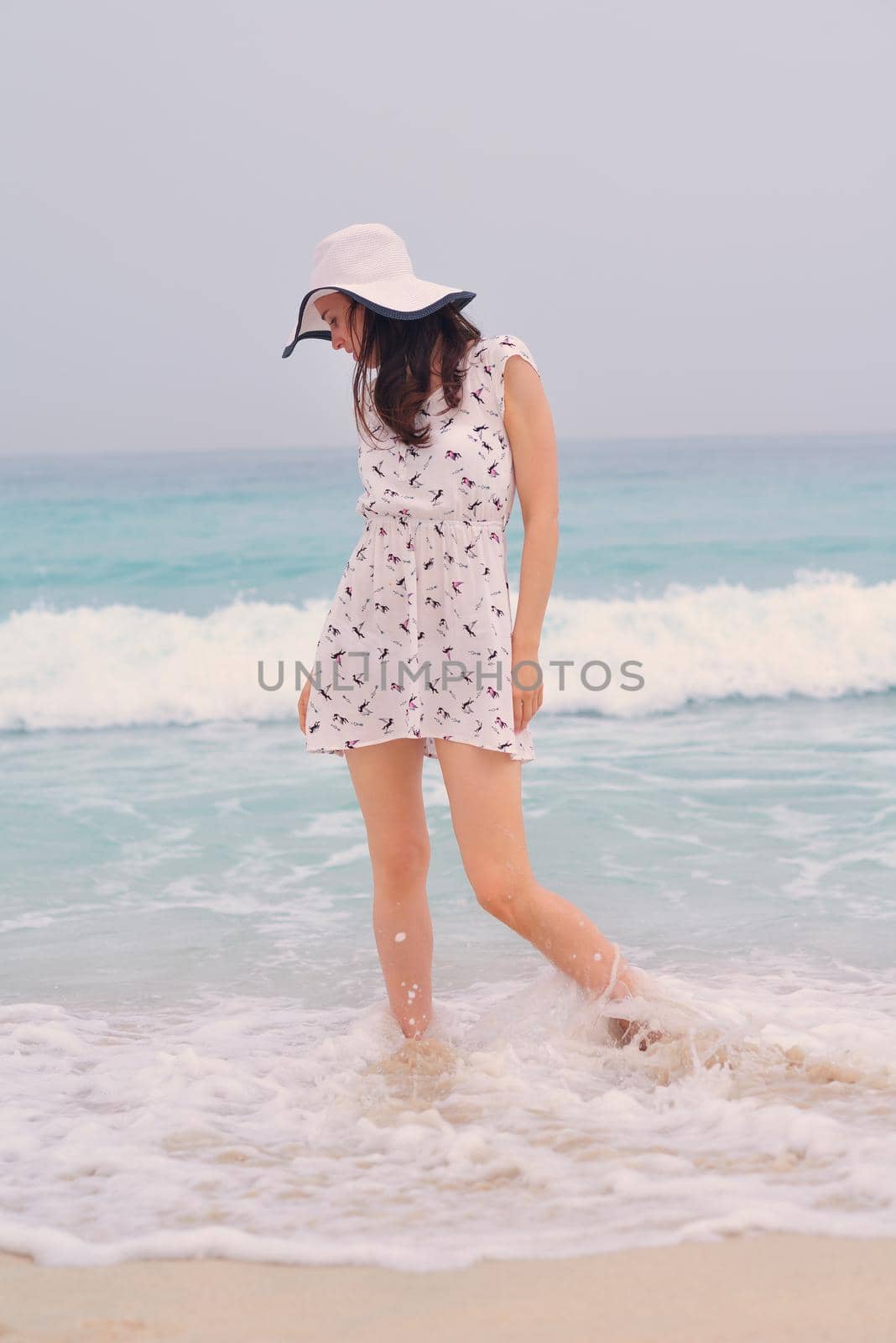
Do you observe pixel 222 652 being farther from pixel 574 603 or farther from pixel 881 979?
pixel 881 979

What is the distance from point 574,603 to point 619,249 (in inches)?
405

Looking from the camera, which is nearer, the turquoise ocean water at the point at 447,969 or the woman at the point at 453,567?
the turquoise ocean water at the point at 447,969

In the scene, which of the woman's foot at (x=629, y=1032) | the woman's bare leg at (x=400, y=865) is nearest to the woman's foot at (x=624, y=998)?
the woman's foot at (x=629, y=1032)

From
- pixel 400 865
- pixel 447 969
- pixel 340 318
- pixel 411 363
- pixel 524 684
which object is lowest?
pixel 447 969

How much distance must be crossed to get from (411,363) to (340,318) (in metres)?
0.21

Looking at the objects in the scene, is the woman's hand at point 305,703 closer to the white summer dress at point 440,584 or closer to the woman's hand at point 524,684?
the white summer dress at point 440,584

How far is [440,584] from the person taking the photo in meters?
2.43

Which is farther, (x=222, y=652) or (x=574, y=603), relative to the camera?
(x=574, y=603)

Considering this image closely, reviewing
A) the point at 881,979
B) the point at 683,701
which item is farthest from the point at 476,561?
the point at 683,701

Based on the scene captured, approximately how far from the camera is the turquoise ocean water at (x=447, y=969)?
2004 mm

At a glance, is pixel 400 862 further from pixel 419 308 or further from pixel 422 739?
pixel 419 308

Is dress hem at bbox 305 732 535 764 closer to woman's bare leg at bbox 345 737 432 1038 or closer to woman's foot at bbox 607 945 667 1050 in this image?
woman's bare leg at bbox 345 737 432 1038

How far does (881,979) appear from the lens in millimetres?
3225

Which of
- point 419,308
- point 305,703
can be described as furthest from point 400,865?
point 419,308
